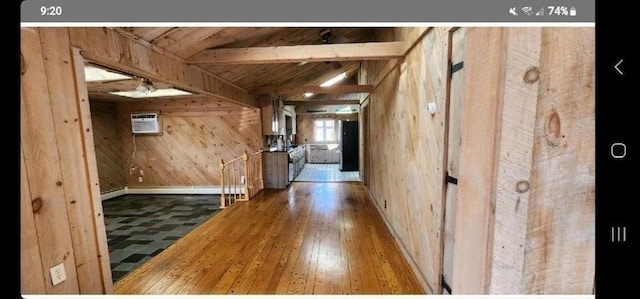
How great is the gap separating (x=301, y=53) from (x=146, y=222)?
3736mm

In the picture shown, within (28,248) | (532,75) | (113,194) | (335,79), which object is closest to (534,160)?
(532,75)

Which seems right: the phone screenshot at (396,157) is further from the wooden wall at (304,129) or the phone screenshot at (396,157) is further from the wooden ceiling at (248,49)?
the wooden wall at (304,129)

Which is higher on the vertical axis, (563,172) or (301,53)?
(301,53)

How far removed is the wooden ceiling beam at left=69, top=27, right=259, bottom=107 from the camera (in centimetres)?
137

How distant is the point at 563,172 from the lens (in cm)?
48

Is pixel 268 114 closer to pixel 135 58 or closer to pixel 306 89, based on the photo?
pixel 306 89

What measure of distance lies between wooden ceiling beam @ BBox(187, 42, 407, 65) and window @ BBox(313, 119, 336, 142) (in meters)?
7.82

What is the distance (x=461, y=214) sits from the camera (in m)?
0.61

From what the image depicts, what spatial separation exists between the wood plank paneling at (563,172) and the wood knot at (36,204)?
1634 mm

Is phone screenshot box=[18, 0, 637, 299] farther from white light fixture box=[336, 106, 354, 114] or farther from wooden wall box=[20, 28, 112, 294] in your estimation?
white light fixture box=[336, 106, 354, 114]

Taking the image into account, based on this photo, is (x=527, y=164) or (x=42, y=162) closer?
(x=527, y=164)
